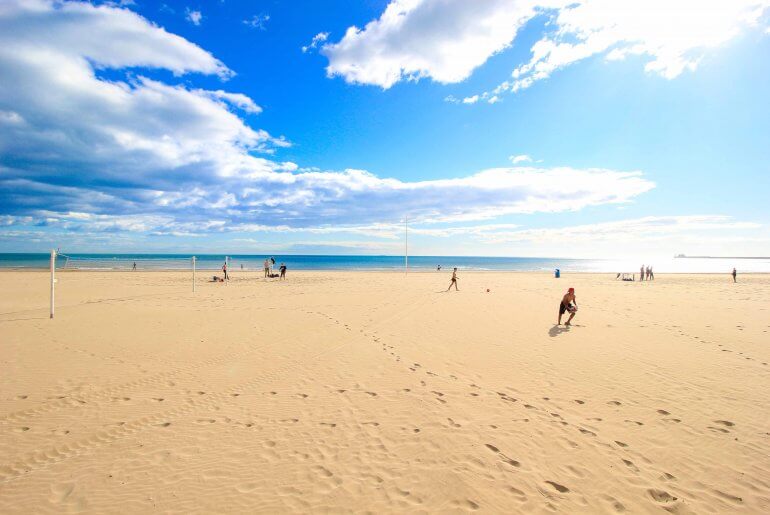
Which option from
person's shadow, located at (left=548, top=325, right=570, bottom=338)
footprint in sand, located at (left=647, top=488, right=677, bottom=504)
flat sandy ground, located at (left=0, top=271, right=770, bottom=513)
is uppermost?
person's shadow, located at (left=548, top=325, right=570, bottom=338)

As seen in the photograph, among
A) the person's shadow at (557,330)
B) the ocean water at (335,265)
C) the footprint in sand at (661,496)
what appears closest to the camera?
the footprint in sand at (661,496)

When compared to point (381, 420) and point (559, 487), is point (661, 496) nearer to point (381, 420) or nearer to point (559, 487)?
point (559, 487)

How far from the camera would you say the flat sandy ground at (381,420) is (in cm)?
392

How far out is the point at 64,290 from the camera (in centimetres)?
2241

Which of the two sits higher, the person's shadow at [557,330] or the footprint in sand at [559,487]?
the person's shadow at [557,330]

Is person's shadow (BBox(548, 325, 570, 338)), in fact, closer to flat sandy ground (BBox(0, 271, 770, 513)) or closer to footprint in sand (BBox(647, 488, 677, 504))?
flat sandy ground (BBox(0, 271, 770, 513))

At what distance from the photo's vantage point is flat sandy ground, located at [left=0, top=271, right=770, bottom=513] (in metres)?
3.92

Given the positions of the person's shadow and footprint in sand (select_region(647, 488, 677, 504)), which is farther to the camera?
the person's shadow

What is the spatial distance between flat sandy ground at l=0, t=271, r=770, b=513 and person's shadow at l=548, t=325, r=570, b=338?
0.52 ft

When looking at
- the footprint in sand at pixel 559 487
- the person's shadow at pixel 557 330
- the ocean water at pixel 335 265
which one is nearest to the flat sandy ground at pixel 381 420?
the footprint in sand at pixel 559 487

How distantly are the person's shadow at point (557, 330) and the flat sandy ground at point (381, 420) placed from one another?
6.2 inches

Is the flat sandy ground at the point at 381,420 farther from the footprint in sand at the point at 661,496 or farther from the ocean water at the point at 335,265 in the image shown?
the ocean water at the point at 335,265

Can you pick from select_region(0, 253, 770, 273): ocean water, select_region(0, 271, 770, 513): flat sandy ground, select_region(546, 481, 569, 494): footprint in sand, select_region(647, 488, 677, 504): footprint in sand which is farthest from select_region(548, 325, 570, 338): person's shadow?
select_region(0, 253, 770, 273): ocean water

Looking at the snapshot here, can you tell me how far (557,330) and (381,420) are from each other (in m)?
8.99
